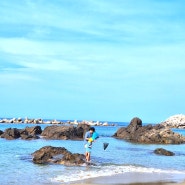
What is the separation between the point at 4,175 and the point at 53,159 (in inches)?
229

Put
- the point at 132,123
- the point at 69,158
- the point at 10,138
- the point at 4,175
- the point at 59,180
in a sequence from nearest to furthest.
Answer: the point at 59,180 < the point at 4,175 < the point at 69,158 < the point at 10,138 < the point at 132,123

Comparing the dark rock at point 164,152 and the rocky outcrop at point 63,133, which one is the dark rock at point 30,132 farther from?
the dark rock at point 164,152

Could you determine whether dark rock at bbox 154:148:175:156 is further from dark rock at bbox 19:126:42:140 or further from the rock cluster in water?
dark rock at bbox 19:126:42:140

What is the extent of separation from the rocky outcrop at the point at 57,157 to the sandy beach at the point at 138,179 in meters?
4.84

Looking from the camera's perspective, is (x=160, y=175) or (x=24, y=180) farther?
(x=160, y=175)

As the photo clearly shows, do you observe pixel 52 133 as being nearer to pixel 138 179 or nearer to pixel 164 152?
pixel 164 152

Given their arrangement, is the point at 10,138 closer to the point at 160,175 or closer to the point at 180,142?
the point at 180,142

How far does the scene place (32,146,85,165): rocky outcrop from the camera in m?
24.1

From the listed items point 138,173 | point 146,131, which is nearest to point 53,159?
point 138,173

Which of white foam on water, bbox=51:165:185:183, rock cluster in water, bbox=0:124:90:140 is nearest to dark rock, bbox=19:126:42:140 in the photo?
rock cluster in water, bbox=0:124:90:140

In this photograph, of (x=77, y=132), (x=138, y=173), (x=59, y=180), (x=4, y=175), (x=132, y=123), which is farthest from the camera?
(x=132, y=123)

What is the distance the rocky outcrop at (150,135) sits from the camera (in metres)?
52.4

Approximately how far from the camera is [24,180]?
58.9ft

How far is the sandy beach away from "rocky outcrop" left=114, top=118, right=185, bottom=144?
32926 mm
